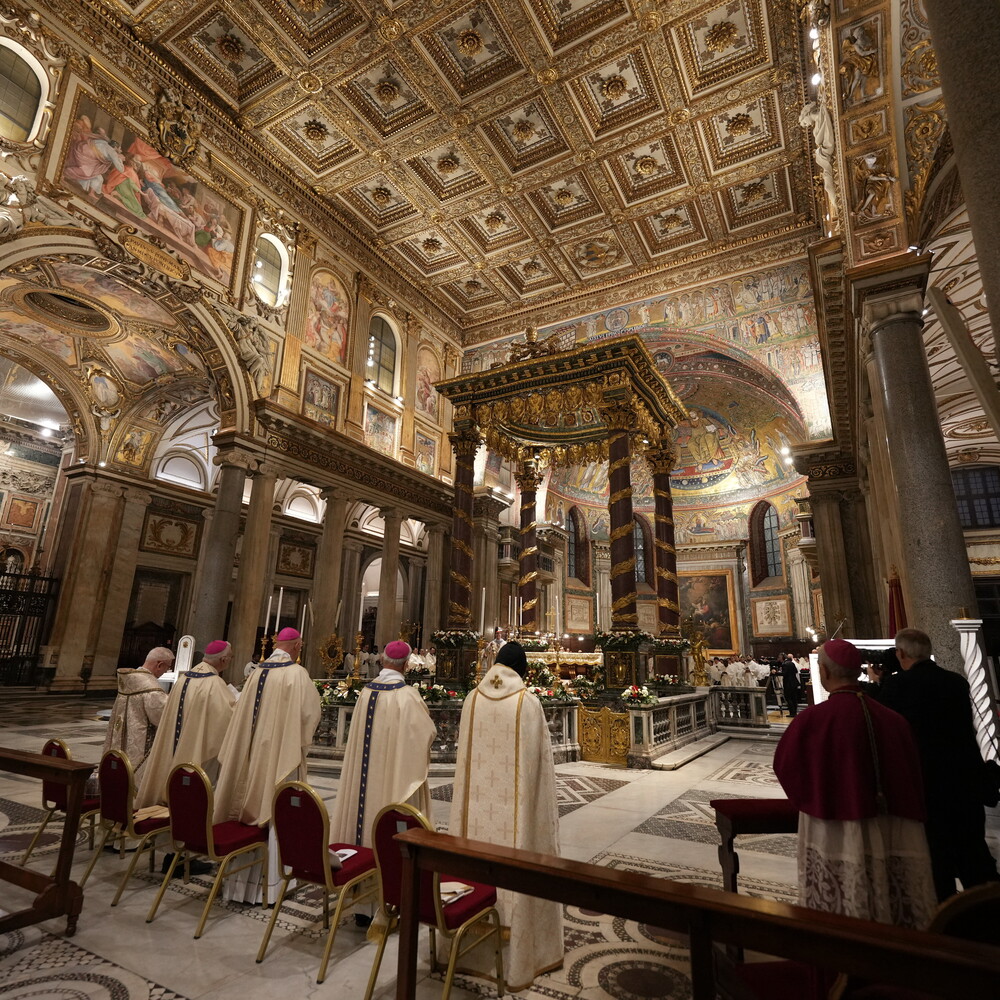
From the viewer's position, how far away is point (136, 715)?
179 inches

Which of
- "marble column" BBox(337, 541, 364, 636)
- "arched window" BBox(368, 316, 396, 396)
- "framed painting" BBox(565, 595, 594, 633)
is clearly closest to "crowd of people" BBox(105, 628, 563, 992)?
"arched window" BBox(368, 316, 396, 396)

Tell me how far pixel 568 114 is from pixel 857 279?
333 inches

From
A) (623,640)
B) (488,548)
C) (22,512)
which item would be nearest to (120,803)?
(623,640)

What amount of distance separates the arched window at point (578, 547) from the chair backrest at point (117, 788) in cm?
2042

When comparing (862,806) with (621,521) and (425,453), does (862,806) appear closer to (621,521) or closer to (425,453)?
(621,521)

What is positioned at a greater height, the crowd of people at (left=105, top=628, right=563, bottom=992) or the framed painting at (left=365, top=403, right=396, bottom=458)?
the framed painting at (left=365, top=403, right=396, bottom=458)

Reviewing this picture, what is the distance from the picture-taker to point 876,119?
21.8ft

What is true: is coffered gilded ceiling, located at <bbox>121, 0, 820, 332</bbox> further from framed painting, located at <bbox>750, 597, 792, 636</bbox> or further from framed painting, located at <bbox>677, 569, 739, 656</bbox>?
framed painting, located at <bbox>750, 597, 792, 636</bbox>

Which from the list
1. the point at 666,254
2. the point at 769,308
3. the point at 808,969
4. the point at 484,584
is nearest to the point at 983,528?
the point at 769,308

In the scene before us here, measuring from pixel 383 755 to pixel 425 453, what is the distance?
47.7 ft

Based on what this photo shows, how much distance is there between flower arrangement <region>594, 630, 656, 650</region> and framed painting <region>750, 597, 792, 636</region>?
548 inches

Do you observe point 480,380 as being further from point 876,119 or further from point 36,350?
point 36,350

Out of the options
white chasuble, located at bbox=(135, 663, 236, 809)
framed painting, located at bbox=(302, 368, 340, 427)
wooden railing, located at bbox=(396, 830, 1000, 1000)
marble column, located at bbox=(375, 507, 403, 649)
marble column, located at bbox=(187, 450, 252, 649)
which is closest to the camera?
wooden railing, located at bbox=(396, 830, 1000, 1000)

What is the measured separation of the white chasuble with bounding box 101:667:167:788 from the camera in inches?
178
